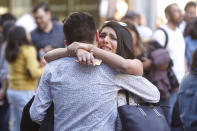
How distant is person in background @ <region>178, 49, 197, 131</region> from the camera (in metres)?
5.21

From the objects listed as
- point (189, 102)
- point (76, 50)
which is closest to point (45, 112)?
point (76, 50)

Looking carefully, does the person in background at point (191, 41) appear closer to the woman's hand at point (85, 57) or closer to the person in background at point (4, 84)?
the person in background at point (4, 84)

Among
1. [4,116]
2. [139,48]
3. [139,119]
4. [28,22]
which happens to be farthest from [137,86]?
[28,22]

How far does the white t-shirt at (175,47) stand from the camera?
23.9 feet

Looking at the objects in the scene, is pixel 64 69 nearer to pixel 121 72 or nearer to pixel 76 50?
pixel 76 50

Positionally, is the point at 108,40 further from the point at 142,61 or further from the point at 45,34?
the point at 45,34

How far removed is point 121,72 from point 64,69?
0.39 meters

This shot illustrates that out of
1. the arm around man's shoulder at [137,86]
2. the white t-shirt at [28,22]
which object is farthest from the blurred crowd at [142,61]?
the arm around man's shoulder at [137,86]

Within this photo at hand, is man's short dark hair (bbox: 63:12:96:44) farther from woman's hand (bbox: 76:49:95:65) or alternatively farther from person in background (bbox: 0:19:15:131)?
person in background (bbox: 0:19:15:131)

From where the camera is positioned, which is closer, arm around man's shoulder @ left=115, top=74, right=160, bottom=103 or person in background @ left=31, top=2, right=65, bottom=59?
arm around man's shoulder @ left=115, top=74, right=160, bottom=103

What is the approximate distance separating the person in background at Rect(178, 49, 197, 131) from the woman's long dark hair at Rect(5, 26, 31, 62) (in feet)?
→ 8.71

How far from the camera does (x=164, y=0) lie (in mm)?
14172

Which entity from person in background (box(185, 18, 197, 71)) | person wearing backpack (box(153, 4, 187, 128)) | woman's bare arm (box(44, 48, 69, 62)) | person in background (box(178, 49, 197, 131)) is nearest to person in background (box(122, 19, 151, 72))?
person in background (box(178, 49, 197, 131))

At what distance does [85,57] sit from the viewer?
346cm
